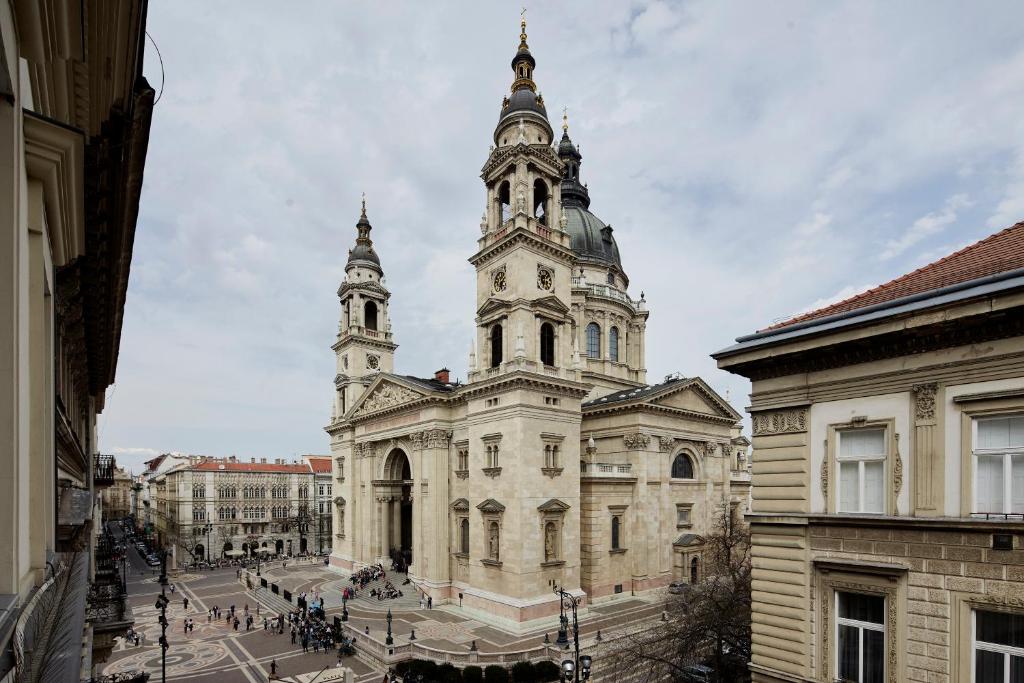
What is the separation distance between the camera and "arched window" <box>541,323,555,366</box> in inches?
1385

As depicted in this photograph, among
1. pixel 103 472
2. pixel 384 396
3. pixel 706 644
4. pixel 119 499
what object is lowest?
pixel 119 499

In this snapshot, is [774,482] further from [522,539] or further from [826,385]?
[522,539]

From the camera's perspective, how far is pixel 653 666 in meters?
20.4

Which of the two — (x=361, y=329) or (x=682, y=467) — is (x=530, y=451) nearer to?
(x=682, y=467)

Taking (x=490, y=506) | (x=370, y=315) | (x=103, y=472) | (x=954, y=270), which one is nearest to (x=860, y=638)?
(x=954, y=270)

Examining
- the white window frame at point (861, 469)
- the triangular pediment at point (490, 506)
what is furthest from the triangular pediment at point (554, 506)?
the white window frame at point (861, 469)

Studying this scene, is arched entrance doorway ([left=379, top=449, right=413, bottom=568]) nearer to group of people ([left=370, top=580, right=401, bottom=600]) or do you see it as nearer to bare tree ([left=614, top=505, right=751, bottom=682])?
group of people ([left=370, top=580, right=401, bottom=600])

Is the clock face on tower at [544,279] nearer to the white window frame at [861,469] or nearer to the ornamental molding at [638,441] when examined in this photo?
the ornamental molding at [638,441]

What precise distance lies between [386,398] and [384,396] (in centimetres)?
44

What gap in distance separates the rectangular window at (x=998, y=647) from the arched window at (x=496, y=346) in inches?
1092

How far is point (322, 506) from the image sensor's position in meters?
79.1

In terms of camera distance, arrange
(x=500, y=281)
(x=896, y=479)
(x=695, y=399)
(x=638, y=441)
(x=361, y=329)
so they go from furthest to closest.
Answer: (x=361, y=329)
(x=695, y=399)
(x=638, y=441)
(x=500, y=281)
(x=896, y=479)

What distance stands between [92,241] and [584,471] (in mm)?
32775

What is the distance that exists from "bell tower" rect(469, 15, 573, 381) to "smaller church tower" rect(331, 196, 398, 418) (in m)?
20.1
